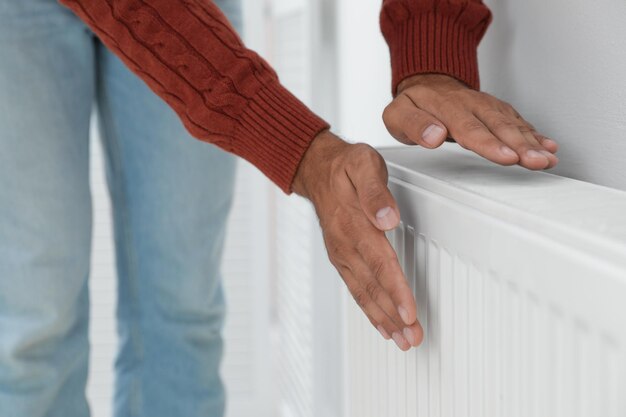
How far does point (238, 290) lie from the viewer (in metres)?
1.82

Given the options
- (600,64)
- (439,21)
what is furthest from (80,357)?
(600,64)

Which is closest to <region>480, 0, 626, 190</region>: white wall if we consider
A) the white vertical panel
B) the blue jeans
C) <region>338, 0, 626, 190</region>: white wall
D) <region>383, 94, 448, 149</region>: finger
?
<region>338, 0, 626, 190</region>: white wall

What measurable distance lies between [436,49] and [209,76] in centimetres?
20

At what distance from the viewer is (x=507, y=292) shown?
441 millimetres

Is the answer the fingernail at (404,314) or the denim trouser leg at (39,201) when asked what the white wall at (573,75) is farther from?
the denim trouser leg at (39,201)

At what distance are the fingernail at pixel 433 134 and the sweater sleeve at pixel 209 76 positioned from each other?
0.12m

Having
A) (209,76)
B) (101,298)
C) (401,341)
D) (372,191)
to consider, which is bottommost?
(101,298)

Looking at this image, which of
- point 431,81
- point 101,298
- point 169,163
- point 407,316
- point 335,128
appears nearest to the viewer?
point 407,316

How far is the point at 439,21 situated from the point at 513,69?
0.08m

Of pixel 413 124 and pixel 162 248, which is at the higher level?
pixel 413 124

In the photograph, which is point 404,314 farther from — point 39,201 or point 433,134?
point 39,201

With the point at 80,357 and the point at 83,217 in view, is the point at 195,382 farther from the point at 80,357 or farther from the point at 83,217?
the point at 83,217

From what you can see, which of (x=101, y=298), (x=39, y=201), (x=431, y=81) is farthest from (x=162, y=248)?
(x=101, y=298)

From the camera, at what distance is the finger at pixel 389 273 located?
1.81ft
